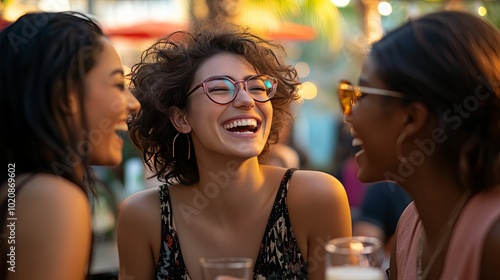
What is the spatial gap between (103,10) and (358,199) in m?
15.6

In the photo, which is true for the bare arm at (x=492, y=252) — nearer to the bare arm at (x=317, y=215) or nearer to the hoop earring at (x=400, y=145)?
the hoop earring at (x=400, y=145)

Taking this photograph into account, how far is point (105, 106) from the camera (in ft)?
9.88

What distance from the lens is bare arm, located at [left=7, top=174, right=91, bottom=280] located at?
254 centimetres

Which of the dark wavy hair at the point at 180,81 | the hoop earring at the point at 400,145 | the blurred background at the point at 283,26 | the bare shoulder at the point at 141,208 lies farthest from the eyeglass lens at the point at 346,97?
the blurred background at the point at 283,26

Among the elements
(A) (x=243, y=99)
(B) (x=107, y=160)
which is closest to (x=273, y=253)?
(A) (x=243, y=99)

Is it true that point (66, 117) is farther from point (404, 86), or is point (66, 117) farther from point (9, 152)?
point (404, 86)

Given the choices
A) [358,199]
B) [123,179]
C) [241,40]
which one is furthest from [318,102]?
[241,40]

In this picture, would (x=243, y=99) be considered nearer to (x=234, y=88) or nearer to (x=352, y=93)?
(x=234, y=88)

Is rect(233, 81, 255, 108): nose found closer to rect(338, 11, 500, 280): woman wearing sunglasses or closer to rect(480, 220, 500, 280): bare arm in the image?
rect(338, 11, 500, 280): woman wearing sunglasses

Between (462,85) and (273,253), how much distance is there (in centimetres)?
137

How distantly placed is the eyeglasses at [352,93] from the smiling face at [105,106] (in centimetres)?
87

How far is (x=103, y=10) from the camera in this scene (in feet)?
70.8

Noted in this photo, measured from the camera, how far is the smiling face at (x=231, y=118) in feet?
11.6

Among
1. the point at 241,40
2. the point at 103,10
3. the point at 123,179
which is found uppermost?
the point at 103,10
